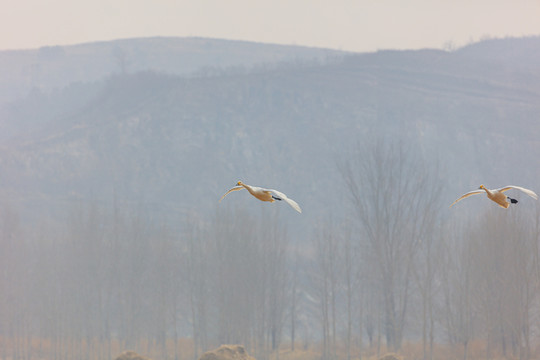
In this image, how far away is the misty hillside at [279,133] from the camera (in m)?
106

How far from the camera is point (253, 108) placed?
423 ft

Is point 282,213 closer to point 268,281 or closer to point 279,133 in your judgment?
point 279,133

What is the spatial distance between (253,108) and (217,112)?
239 inches

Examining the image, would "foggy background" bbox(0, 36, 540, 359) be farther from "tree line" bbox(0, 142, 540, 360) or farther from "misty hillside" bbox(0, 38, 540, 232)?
"misty hillside" bbox(0, 38, 540, 232)

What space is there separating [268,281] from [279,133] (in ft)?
250

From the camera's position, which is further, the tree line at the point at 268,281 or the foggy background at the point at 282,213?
the foggy background at the point at 282,213

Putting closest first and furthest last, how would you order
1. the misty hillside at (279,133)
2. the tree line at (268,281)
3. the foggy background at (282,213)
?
the tree line at (268,281)
the foggy background at (282,213)
the misty hillside at (279,133)

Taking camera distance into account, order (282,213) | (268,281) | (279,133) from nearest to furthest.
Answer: (268,281) < (282,213) < (279,133)

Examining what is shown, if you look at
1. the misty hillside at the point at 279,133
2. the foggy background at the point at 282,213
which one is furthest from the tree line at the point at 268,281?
the misty hillside at the point at 279,133

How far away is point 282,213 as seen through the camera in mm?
99250

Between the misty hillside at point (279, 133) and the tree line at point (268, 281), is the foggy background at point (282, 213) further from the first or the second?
the misty hillside at point (279, 133)

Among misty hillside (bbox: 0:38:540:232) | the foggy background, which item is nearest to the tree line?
the foggy background

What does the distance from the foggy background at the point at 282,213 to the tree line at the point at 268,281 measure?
19 cm

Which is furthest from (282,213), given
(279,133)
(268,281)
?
(268,281)
